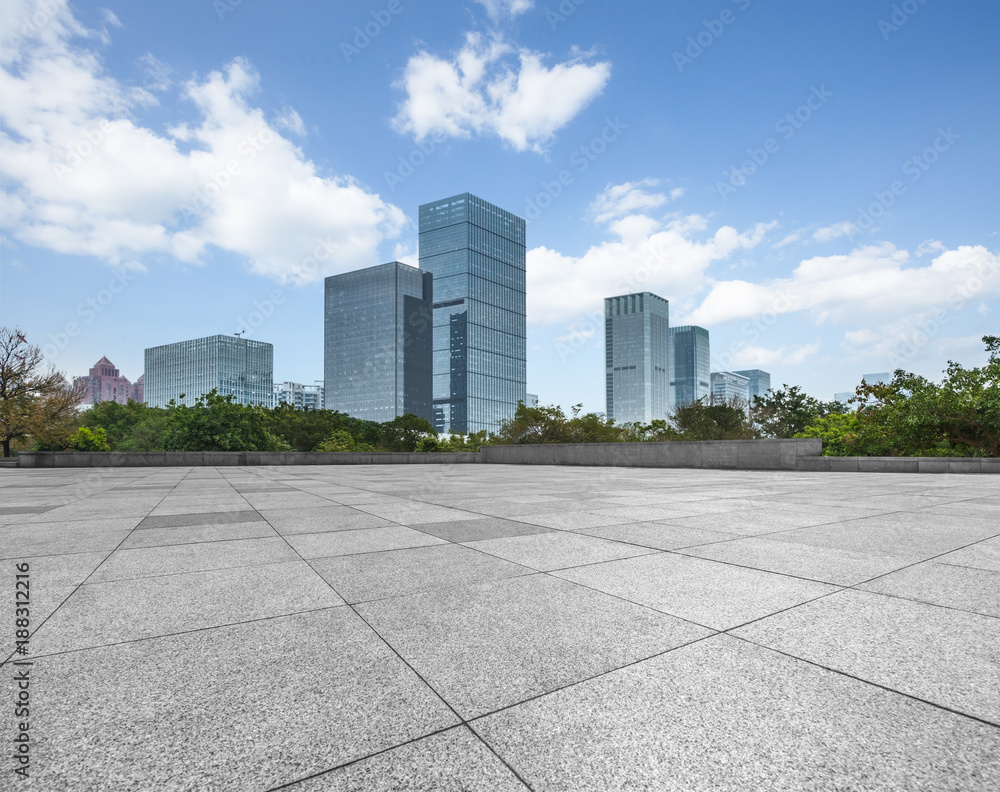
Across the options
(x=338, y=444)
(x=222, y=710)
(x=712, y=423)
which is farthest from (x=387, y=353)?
(x=222, y=710)

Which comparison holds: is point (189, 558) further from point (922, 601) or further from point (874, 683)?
point (922, 601)

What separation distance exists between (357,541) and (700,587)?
10.3ft

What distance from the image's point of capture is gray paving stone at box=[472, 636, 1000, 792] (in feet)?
4.94

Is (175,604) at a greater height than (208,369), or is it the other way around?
(208,369)

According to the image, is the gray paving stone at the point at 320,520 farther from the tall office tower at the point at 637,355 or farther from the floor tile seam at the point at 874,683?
the tall office tower at the point at 637,355

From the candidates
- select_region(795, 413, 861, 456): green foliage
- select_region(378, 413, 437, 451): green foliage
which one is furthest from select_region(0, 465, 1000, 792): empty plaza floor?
select_region(378, 413, 437, 451): green foliage

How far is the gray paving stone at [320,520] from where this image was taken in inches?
234

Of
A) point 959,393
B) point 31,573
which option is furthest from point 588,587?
point 959,393

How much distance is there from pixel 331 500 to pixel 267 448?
32.8m

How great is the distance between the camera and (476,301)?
183125 mm

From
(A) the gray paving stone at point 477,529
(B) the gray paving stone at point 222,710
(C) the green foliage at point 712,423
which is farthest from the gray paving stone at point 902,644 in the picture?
(C) the green foliage at point 712,423

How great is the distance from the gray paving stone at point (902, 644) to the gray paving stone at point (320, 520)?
4.41 metres

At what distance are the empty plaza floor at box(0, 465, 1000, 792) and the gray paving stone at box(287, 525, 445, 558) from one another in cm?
5

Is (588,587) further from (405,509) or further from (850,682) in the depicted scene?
(405,509)
